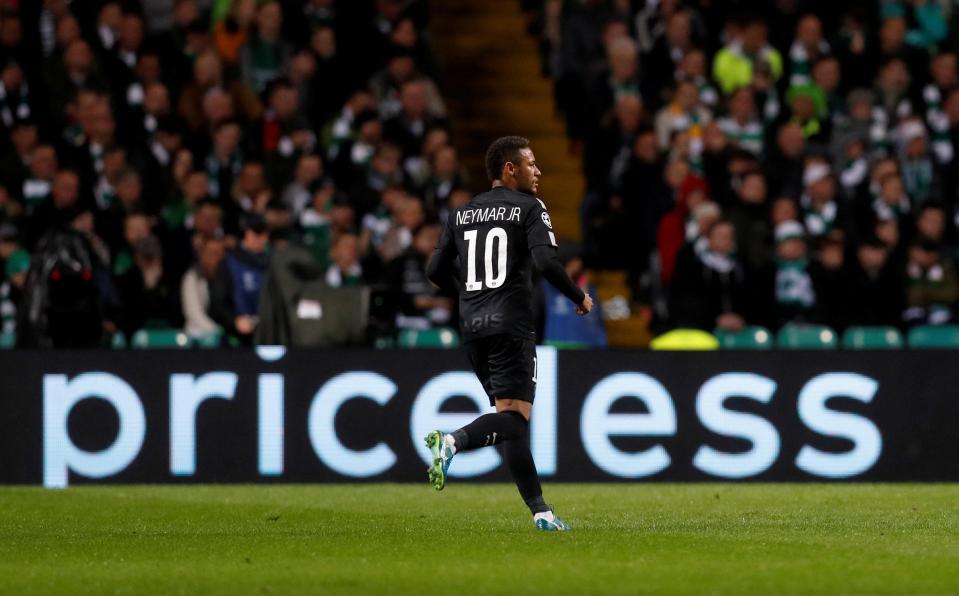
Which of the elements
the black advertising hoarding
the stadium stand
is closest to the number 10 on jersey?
the black advertising hoarding

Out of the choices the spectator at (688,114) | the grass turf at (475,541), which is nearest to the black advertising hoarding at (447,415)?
the grass turf at (475,541)

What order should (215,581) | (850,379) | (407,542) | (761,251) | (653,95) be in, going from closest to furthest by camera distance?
(215,581)
(407,542)
(850,379)
(761,251)
(653,95)

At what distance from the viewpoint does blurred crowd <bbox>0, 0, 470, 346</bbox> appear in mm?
15891

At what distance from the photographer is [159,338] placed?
50.8 ft

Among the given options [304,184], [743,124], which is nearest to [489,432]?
[304,184]

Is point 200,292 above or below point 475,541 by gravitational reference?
above

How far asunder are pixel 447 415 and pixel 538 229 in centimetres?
497

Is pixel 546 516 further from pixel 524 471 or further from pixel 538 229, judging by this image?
pixel 538 229

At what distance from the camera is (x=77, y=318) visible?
1526 cm

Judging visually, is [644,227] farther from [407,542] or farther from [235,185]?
[407,542]

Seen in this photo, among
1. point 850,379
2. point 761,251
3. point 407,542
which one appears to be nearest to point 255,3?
point 761,251

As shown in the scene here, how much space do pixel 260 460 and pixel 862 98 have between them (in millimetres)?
7653

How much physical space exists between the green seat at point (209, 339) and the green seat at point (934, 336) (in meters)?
5.81

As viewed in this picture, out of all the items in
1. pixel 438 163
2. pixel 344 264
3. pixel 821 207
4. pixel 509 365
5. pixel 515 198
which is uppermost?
pixel 438 163
